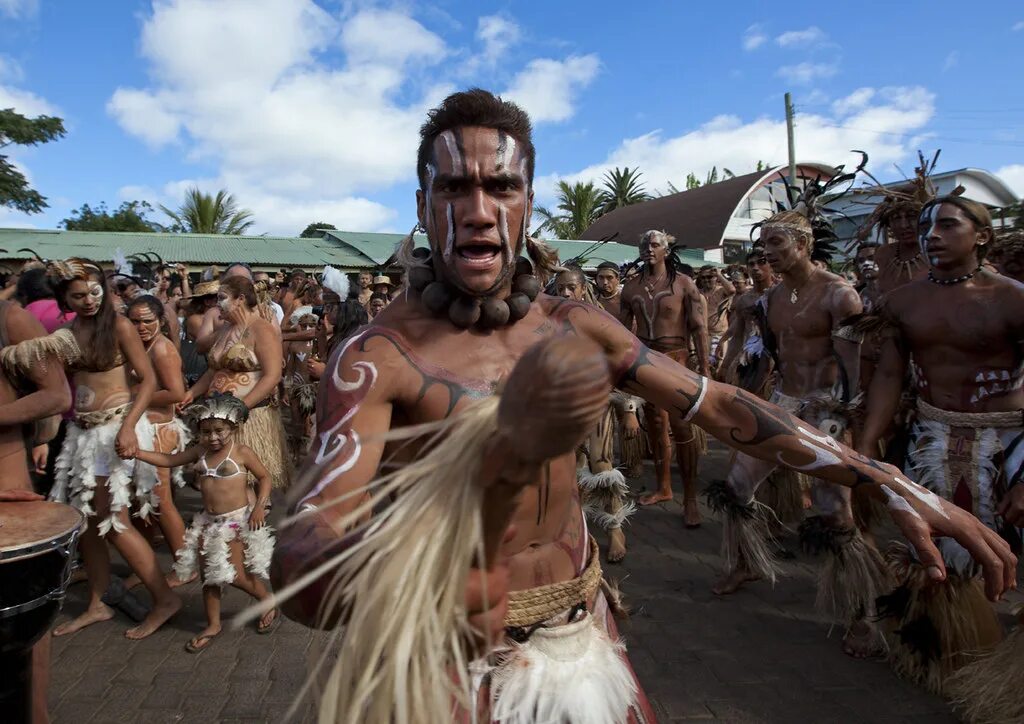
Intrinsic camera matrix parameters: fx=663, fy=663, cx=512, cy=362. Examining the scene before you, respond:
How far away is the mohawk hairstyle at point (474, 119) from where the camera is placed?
5.99ft

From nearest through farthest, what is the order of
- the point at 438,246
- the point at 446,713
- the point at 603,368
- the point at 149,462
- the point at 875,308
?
the point at 603,368, the point at 446,713, the point at 438,246, the point at 875,308, the point at 149,462

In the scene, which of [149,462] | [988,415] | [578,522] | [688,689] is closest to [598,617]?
[578,522]

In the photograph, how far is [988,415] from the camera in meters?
3.38

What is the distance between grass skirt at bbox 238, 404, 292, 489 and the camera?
5738 millimetres

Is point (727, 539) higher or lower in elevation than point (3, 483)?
lower

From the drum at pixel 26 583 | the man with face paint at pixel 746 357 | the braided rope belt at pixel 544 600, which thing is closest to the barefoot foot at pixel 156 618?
the drum at pixel 26 583

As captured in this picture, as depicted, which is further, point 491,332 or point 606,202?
point 606,202

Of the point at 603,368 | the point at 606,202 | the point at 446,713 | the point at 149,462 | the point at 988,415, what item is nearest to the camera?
the point at 603,368

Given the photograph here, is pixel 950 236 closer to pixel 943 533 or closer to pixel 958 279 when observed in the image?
pixel 958 279

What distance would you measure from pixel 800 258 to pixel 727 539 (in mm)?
2013

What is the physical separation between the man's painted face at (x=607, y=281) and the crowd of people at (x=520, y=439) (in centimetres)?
99

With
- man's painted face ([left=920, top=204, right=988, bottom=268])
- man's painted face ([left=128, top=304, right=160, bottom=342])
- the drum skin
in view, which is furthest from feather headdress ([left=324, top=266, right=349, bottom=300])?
man's painted face ([left=920, top=204, right=988, bottom=268])

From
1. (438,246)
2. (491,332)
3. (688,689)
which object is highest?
(438,246)

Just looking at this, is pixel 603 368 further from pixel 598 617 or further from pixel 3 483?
pixel 3 483
